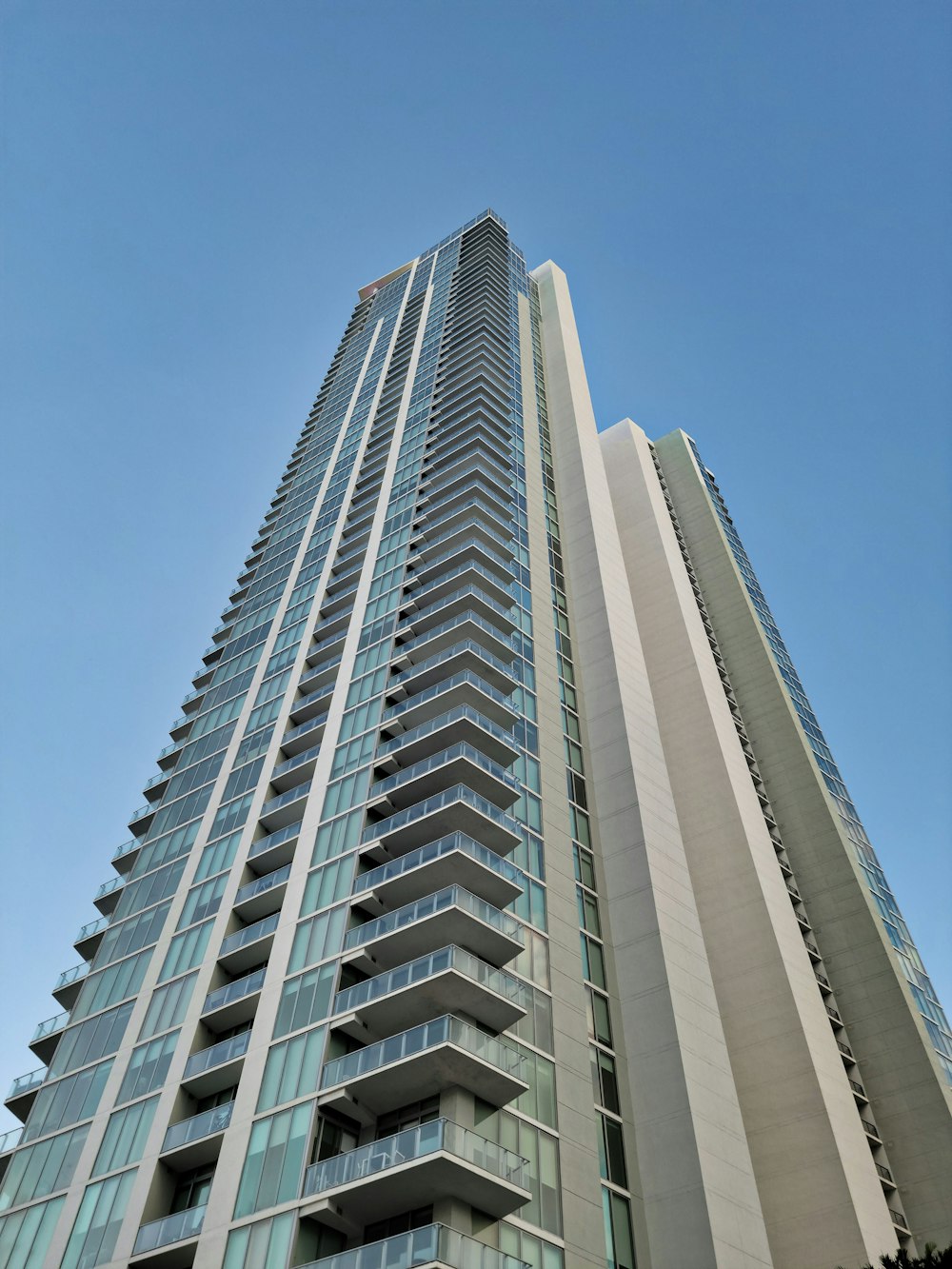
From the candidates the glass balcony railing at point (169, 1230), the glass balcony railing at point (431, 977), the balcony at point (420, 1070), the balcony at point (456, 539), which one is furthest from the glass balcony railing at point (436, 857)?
the balcony at point (456, 539)

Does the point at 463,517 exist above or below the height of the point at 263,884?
above

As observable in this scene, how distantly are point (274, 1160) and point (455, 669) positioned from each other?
64.3 ft

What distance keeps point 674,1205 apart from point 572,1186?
3.65 m

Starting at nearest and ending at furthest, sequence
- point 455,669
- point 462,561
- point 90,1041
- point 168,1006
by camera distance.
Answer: point 168,1006 → point 90,1041 → point 455,669 → point 462,561

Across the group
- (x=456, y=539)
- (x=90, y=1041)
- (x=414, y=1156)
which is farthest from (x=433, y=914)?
(x=456, y=539)

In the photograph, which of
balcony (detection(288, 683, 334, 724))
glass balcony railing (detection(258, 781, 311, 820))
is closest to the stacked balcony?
balcony (detection(288, 683, 334, 724))

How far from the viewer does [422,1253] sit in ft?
77.5

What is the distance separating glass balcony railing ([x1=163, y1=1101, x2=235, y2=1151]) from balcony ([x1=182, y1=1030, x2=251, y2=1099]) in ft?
3.62

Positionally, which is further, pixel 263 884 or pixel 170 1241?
pixel 263 884

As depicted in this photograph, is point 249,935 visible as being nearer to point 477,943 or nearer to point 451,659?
point 477,943

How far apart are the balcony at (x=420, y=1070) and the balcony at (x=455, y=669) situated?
1593 centimetres

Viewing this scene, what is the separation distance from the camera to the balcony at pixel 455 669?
41531 mm

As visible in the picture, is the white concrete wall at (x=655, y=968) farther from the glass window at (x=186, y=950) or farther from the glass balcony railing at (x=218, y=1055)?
the glass window at (x=186, y=950)

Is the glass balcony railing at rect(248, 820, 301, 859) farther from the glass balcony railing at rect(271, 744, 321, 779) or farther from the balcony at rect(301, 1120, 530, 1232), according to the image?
the balcony at rect(301, 1120, 530, 1232)
